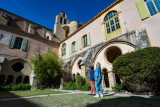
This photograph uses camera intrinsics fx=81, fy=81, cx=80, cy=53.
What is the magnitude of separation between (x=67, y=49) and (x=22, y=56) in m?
7.10

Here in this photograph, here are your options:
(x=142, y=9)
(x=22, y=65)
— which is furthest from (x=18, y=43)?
(x=142, y=9)

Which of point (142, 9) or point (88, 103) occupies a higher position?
point (142, 9)

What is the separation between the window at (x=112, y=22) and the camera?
30.0 feet

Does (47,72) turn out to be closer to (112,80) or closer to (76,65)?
(76,65)

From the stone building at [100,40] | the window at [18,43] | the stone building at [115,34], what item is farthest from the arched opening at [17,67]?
the stone building at [115,34]

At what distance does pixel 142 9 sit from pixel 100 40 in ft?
15.8

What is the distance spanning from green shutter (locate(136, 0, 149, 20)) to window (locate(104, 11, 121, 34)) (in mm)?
2068

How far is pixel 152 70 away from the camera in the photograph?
4.04 meters

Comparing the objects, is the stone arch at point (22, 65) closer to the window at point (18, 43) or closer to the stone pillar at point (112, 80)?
the window at point (18, 43)

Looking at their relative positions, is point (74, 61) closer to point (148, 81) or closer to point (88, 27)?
point (88, 27)

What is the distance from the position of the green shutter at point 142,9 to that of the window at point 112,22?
6.78 feet

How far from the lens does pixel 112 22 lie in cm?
962

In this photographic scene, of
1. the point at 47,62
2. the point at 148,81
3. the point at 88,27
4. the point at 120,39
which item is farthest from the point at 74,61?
the point at 148,81

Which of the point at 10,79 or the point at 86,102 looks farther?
the point at 10,79
